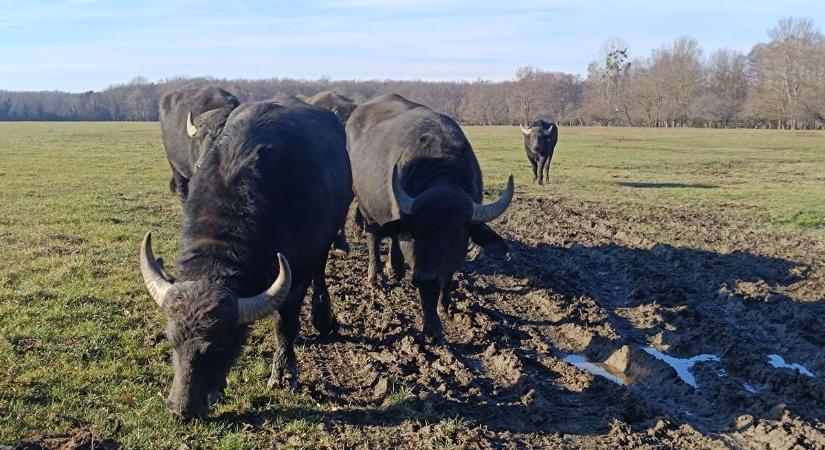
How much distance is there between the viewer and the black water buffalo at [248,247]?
4.65m

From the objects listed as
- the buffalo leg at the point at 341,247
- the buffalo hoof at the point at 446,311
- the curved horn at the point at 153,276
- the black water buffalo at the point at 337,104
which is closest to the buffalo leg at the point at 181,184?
the black water buffalo at the point at 337,104

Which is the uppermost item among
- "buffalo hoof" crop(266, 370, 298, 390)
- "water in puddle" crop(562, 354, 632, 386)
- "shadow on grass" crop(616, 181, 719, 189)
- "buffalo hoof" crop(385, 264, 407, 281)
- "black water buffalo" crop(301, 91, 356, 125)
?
"black water buffalo" crop(301, 91, 356, 125)

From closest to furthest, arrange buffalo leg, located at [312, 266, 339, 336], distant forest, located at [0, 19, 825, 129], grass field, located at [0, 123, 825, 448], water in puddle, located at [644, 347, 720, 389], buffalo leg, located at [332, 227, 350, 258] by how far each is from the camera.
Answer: grass field, located at [0, 123, 825, 448] → water in puddle, located at [644, 347, 720, 389] → buffalo leg, located at [312, 266, 339, 336] → buffalo leg, located at [332, 227, 350, 258] → distant forest, located at [0, 19, 825, 129]

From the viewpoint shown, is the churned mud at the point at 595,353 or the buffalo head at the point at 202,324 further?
the churned mud at the point at 595,353

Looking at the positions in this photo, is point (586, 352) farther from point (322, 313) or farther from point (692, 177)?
point (692, 177)

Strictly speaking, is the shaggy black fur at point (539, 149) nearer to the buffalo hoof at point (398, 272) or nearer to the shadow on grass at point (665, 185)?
the shadow on grass at point (665, 185)

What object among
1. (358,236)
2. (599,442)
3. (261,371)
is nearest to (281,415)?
(261,371)

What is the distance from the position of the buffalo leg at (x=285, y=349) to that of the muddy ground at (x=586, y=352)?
18 centimetres

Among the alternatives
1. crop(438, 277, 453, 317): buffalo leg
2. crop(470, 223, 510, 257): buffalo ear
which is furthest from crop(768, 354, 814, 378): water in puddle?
crop(438, 277, 453, 317): buffalo leg

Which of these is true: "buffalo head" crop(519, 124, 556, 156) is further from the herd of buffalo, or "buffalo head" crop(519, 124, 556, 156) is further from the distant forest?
the distant forest

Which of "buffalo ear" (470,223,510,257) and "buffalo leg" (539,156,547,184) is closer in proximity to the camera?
"buffalo ear" (470,223,510,257)

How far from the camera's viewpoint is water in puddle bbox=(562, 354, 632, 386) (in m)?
6.57

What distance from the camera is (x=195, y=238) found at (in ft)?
17.2

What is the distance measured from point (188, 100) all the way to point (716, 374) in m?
12.6
